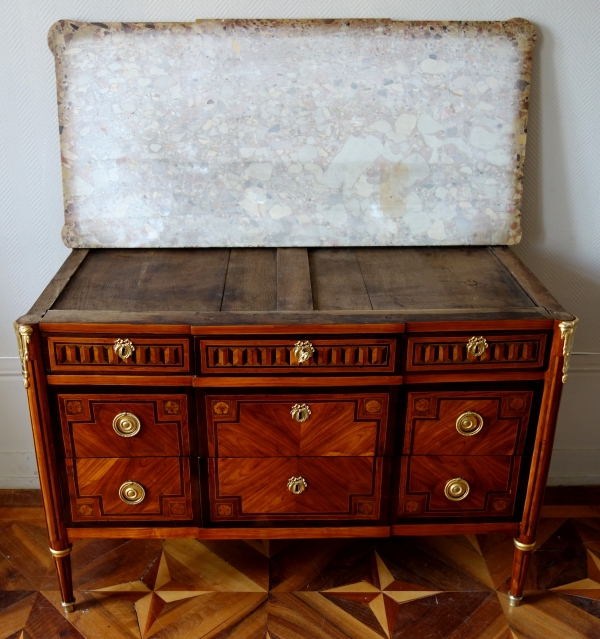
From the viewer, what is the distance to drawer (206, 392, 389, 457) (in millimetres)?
1467

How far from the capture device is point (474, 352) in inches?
56.0

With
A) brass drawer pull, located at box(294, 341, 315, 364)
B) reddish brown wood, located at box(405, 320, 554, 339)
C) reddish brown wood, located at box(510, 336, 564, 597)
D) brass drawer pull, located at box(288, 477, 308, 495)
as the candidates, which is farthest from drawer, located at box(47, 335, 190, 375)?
reddish brown wood, located at box(510, 336, 564, 597)

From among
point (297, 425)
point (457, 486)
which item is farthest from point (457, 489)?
point (297, 425)

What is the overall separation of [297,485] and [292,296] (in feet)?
1.35

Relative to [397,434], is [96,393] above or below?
above

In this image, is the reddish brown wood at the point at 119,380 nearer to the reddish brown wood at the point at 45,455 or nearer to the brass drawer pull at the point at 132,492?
the reddish brown wood at the point at 45,455

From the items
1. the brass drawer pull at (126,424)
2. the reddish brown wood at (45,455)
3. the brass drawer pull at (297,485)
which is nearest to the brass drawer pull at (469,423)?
the brass drawer pull at (297,485)

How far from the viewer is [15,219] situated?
5.94 feet

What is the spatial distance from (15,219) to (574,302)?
1479 mm

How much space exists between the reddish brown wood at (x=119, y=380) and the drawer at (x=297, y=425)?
0.08 m

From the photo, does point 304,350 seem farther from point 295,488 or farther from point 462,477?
point 462,477

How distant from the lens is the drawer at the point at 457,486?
61.2 inches

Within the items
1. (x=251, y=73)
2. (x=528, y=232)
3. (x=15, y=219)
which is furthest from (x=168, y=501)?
(x=528, y=232)

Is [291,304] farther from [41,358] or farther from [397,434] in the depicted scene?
[41,358]
